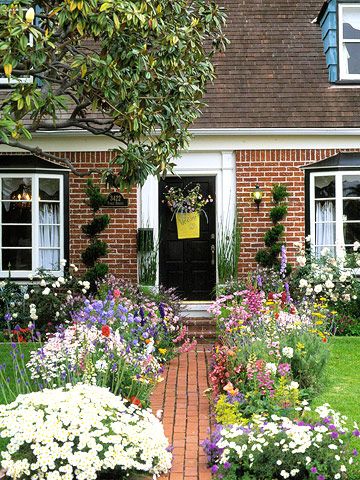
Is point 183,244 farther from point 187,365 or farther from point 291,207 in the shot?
point 187,365

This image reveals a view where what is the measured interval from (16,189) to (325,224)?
5.38 metres

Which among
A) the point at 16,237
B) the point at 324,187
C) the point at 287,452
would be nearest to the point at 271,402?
the point at 287,452

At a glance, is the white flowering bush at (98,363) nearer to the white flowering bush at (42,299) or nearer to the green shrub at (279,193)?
the white flowering bush at (42,299)

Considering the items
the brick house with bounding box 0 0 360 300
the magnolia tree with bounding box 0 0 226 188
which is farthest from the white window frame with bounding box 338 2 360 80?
the magnolia tree with bounding box 0 0 226 188

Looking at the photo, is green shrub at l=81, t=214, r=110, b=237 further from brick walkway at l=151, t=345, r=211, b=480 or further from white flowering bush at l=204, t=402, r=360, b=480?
white flowering bush at l=204, t=402, r=360, b=480

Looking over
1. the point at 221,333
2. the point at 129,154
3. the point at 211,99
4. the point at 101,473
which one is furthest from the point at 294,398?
the point at 211,99

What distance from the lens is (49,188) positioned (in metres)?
13.9

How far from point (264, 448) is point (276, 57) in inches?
408

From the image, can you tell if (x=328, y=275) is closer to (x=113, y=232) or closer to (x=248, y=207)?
(x=248, y=207)

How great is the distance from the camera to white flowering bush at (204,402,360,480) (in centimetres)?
539

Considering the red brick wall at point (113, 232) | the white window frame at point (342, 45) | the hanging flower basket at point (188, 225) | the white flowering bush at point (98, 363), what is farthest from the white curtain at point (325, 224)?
the white flowering bush at point (98, 363)

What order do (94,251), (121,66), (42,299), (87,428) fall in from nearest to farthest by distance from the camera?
(87,428)
(121,66)
(42,299)
(94,251)

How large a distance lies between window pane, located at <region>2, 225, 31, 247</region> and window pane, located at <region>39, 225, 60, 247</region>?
220 mm

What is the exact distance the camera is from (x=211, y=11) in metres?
11.3
